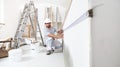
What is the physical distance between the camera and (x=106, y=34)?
651mm

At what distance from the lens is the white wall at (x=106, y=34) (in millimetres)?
640

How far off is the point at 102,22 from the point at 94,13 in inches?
2.5

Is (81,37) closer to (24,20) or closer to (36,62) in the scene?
(36,62)

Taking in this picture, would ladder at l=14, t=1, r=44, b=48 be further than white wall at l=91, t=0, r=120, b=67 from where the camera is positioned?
Yes

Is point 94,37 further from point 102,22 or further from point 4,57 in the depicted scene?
point 4,57

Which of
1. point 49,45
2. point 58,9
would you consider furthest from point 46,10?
point 49,45

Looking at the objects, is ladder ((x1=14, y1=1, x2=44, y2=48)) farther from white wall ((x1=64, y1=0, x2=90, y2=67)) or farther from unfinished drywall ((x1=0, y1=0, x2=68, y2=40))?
white wall ((x1=64, y1=0, x2=90, y2=67))

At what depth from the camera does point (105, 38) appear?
649 millimetres

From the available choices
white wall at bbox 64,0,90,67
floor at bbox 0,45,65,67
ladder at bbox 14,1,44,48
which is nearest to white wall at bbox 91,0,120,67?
white wall at bbox 64,0,90,67

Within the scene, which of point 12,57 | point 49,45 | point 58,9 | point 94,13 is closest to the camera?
point 94,13

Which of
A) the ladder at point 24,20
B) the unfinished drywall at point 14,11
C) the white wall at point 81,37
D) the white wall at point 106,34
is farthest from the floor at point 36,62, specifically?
the unfinished drywall at point 14,11

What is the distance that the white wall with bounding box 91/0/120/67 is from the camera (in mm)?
640

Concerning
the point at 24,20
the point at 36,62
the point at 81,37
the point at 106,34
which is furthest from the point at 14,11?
the point at 106,34

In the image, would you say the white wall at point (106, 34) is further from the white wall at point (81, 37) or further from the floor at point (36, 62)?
the floor at point (36, 62)
